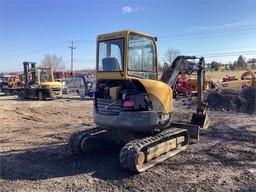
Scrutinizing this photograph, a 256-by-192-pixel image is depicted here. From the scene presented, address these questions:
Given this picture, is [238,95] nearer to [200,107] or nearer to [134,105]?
[200,107]

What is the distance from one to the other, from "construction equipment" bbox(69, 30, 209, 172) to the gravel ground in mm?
322

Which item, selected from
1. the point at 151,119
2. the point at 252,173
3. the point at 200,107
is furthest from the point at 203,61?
the point at 252,173

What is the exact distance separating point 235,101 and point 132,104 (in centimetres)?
1043

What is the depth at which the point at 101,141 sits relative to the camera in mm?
7250

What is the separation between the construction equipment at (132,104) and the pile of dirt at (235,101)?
27.5ft

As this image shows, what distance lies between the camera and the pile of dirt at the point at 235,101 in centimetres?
1453

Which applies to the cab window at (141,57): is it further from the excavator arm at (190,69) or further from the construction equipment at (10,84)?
the construction equipment at (10,84)

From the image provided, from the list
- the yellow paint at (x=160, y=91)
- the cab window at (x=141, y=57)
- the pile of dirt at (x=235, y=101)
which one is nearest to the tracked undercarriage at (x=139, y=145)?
the yellow paint at (x=160, y=91)

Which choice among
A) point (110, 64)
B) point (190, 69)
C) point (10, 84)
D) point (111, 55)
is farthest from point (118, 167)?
point (10, 84)

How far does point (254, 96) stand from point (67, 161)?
38.7ft

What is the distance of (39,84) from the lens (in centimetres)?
2162

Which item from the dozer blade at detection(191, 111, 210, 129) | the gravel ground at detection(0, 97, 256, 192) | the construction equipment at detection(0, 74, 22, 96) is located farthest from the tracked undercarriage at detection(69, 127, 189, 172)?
the construction equipment at detection(0, 74, 22, 96)

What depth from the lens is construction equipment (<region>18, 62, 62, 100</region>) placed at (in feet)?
70.6

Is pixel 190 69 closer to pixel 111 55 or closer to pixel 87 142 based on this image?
pixel 111 55
